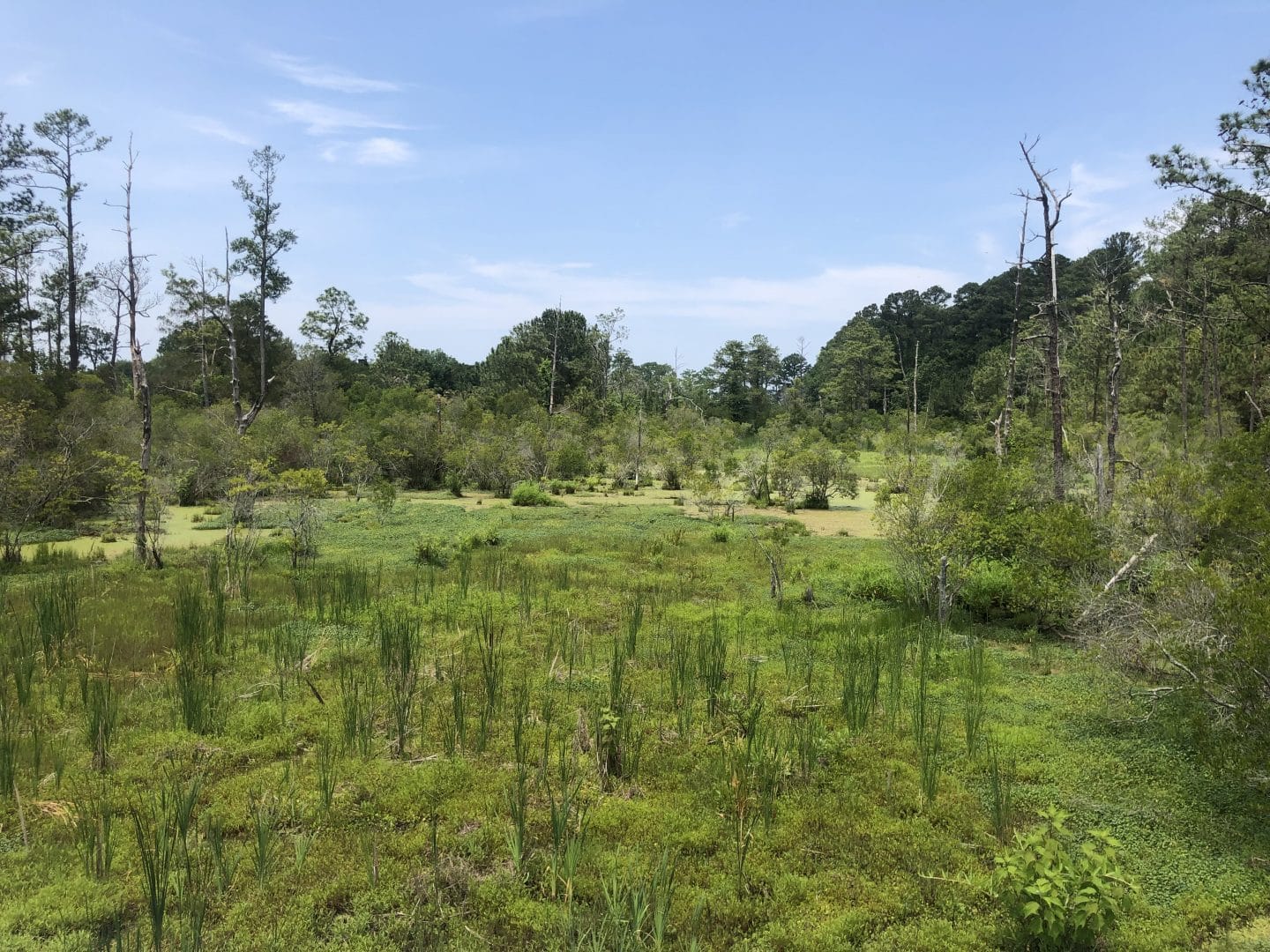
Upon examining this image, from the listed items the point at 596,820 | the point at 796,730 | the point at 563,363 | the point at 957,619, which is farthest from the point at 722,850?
the point at 563,363

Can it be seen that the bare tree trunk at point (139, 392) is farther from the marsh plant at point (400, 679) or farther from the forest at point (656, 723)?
the marsh plant at point (400, 679)

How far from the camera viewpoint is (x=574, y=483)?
2841cm

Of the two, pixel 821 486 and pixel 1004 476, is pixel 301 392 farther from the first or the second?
pixel 1004 476

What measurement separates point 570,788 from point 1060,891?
3.04 m

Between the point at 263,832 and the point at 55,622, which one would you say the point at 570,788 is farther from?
the point at 55,622

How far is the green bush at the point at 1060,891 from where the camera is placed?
3.44 meters

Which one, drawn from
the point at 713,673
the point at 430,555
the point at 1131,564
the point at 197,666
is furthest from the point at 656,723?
the point at 430,555

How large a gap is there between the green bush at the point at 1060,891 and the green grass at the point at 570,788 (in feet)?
0.72

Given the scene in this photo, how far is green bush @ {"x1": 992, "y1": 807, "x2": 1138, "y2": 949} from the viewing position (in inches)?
135

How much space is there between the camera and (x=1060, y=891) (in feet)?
11.5

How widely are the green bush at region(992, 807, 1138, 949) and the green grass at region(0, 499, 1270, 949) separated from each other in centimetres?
22

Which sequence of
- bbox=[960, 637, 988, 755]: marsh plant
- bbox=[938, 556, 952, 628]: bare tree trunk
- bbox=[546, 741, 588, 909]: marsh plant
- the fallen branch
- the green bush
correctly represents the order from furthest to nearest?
bbox=[938, 556, 952, 628]: bare tree trunk → the fallen branch → bbox=[960, 637, 988, 755]: marsh plant → bbox=[546, 741, 588, 909]: marsh plant → the green bush

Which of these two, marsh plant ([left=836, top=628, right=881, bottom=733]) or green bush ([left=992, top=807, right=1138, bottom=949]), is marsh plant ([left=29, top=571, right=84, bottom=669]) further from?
green bush ([left=992, top=807, right=1138, bottom=949])

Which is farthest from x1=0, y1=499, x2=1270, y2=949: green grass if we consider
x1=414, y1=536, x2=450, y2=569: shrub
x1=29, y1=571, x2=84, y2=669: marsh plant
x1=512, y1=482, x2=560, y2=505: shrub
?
x1=512, y1=482, x2=560, y2=505: shrub
